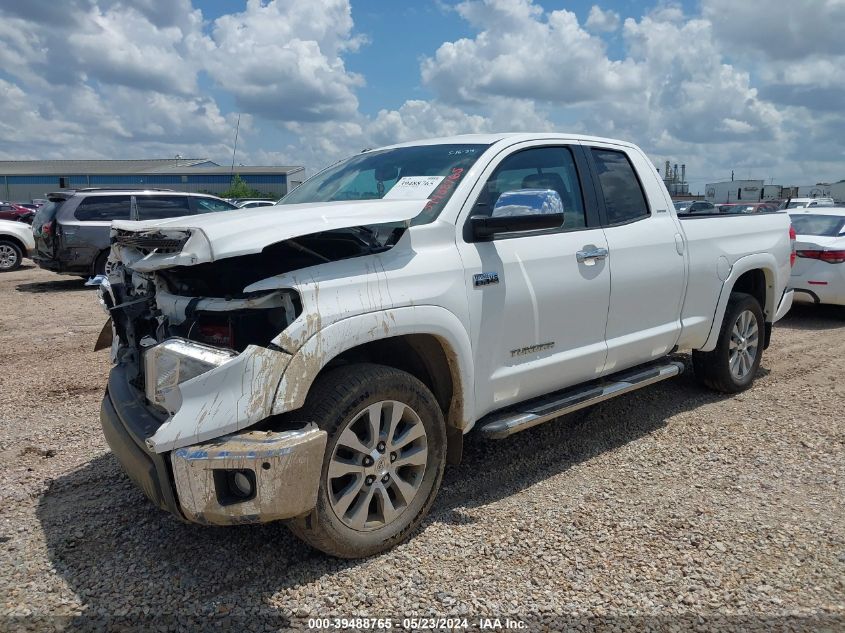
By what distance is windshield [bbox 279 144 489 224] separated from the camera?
3502mm

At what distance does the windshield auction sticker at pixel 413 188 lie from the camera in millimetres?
3500

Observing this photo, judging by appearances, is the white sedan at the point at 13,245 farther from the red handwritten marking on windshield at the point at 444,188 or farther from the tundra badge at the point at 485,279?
the tundra badge at the point at 485,279

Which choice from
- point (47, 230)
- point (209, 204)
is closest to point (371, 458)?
point (47, 230)

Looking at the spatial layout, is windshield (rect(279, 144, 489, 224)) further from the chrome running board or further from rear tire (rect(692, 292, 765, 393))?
rear tire (rect(692, 292, 765, 393))

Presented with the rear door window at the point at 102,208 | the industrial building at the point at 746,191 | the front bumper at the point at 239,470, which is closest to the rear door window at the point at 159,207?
the rear door window at the point at 102,208

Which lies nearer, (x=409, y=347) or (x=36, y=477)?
(x=409, y=347)

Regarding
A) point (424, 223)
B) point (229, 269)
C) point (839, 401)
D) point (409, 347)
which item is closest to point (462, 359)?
point (409, 347)

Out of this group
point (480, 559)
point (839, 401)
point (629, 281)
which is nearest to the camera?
point (480, 559)

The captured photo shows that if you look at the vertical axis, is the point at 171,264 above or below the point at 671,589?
above

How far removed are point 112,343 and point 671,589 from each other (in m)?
3.16

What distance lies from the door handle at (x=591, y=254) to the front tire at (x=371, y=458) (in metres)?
1.29

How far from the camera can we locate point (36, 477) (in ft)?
12.8

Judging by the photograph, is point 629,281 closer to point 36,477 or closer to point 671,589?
point 671,589

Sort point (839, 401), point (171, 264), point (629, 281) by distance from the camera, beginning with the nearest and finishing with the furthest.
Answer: point (171, 264) < point (629, 281) < point (839, 401)
